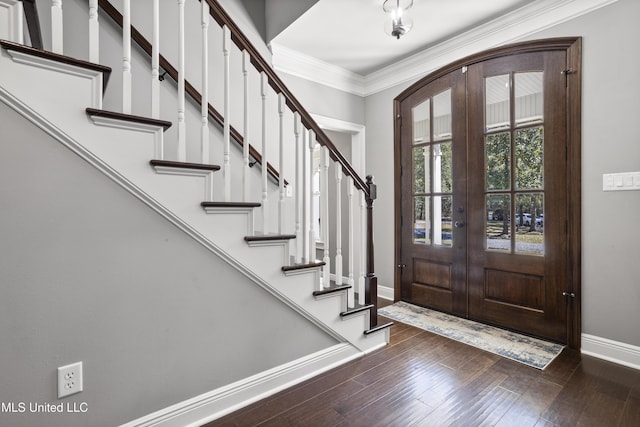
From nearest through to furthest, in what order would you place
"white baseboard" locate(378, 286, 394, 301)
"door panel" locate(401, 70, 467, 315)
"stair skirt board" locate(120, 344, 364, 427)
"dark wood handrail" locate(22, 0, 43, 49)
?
"dark wood handrail" locate(22, 0, 43, 49), "stair skirt board" locate(120, 344, 364, 427), "door panel" locate(401, 70, 467, 315), "white baseboard" locate(378, 286, 394, 301)

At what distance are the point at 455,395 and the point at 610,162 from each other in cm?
186

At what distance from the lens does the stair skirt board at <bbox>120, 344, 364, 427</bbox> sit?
1.48 meters

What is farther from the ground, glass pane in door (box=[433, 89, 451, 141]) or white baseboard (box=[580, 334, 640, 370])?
glass pane in door (box=[433, 89, 451, 141])

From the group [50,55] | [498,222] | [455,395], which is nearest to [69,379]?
[50,55]

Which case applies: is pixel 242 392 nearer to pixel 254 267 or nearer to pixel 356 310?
pixel 254 267

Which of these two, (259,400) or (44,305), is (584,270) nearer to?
(259,400)

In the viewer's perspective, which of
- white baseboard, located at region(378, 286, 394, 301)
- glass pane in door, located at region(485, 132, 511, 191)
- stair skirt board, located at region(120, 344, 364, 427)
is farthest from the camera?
white baseboard, located at region(378, 286, 394, 301)

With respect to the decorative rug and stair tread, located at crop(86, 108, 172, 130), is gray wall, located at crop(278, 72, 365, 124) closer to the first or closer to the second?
stair tread, located at crop(86, 108, 172, 130)

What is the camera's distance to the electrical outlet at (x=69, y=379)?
124 centimetres

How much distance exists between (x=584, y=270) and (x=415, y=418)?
66.5 inches

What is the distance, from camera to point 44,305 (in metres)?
1.21

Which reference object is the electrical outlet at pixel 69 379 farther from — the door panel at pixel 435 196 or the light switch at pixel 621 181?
the light switch at pixel 621 181

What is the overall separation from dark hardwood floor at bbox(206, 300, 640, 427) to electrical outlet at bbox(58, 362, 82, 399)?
643 mm

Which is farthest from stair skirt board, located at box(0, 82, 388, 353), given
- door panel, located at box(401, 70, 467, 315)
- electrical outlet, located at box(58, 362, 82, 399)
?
door panel, located at box(401, 70, 467, 315)
